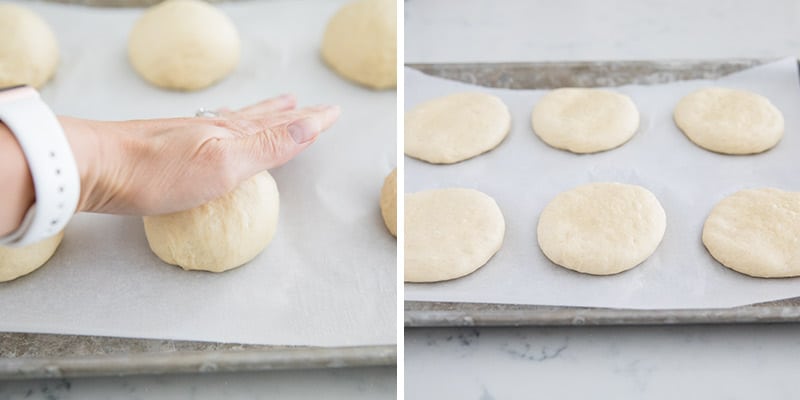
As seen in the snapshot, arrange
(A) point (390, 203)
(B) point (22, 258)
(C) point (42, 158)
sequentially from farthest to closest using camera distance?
(A) point (390, 203), (B) point (22, 258), (C) point (42, 158)

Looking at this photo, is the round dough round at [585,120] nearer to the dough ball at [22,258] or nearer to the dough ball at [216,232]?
the dough ball at [216,232]

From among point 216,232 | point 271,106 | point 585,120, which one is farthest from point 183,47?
point 585,120

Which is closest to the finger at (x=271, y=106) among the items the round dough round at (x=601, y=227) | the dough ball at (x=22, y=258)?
the dough ball at (x=22, y=258)

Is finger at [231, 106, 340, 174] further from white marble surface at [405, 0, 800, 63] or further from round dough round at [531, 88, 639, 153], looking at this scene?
white marble surface at [405, 0, 800, 63]


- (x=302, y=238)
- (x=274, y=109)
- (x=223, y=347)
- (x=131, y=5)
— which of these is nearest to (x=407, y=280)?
(x=302, y=238)

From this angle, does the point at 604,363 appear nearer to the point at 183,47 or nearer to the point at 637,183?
the point at 637,183

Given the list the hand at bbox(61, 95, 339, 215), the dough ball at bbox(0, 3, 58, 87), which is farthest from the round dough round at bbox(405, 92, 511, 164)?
the dough ball at bbox(0, 3, 58, 87)
